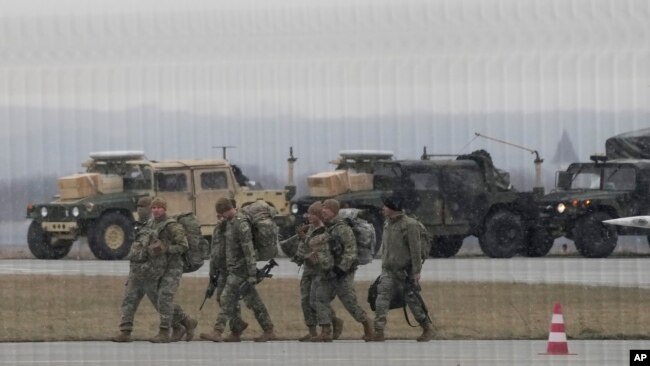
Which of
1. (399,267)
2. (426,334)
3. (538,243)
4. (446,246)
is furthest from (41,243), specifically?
(426,334)

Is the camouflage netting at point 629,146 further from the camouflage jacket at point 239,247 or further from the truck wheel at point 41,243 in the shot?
the camouflage jacket at point 239,247

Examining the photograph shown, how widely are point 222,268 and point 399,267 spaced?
1837mm

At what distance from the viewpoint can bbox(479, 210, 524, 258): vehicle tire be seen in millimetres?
39375

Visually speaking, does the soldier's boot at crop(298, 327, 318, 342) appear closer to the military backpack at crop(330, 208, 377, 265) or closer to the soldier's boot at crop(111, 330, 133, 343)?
the military backpack at crop(330, 208, 377, 265)

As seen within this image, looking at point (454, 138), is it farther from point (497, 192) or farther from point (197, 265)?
point (197, 265)

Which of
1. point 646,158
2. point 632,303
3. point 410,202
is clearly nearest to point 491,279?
point 632,303

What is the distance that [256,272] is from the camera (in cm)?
2017

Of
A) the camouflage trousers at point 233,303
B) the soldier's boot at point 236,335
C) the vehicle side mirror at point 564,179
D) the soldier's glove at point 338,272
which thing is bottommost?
the soldier's boot at point 236,335

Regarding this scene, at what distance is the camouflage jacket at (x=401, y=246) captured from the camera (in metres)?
20.1

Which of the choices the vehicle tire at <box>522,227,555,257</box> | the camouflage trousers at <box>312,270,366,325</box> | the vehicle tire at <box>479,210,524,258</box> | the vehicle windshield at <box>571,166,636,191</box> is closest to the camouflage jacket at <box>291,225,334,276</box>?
the camouflage trousers at <box>312,270,366,325</box>

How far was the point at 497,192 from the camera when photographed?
1581 inches

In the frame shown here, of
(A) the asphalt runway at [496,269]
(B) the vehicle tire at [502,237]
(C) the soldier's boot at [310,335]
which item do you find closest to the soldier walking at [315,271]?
(C) the soldier's boot at [310,335]

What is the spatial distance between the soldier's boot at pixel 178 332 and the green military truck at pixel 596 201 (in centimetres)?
1910

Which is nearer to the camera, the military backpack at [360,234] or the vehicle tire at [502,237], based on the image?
the military backpack at [360,234]
